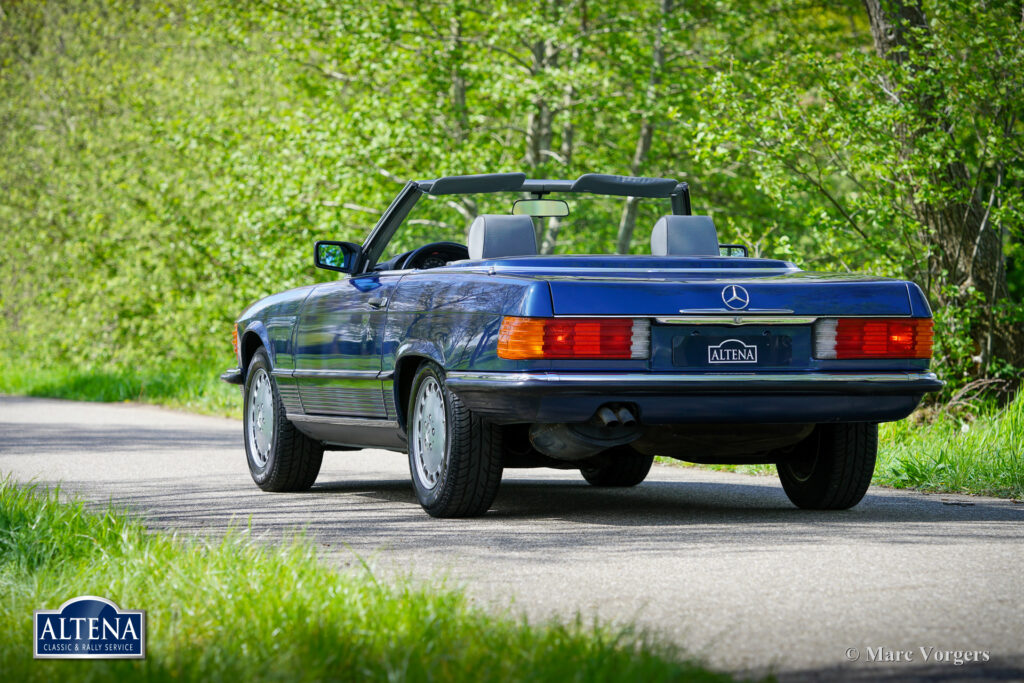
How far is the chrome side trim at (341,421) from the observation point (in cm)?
789

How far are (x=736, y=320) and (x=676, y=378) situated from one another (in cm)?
39

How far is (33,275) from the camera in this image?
1041 inches

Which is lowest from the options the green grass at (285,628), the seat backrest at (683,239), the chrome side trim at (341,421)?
the chrome side trim at (341,421)

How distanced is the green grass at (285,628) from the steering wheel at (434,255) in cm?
312

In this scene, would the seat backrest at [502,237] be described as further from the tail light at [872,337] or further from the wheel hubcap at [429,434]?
the tail light at [872,337]

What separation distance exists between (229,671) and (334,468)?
7.13 meters

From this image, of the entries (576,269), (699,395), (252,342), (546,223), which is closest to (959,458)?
(699,395)

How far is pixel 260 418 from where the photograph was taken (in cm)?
946

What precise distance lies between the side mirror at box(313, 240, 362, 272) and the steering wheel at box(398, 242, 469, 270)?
0.89 feet

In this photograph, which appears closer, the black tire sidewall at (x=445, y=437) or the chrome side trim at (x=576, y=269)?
the chrome side trim at (x=576, y=269)

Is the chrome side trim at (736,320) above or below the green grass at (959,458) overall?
above

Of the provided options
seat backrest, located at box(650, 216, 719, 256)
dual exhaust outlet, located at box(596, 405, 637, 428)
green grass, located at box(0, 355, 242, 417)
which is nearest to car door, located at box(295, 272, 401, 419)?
seat backrest, located at box(650, 216, 719, 256)

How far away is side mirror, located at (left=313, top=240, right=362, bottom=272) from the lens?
8.46 m

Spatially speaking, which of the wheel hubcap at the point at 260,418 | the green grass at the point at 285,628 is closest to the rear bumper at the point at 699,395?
the green grass at the point at 285,628
